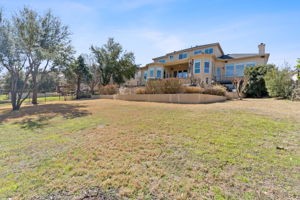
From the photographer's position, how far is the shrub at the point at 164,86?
38.6 ft

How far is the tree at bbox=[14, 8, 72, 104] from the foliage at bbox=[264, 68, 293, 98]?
19.6m

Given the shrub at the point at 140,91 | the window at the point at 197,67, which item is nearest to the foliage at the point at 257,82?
the window at the point at 197,67

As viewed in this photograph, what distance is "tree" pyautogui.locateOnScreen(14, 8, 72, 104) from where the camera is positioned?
11.3 metres

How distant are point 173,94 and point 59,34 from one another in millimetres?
12879

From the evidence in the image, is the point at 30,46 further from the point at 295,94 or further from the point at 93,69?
the point at 295,94

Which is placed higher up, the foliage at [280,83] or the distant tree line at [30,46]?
the distant tree line at [30,46]

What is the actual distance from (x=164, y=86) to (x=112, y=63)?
57.0 feet

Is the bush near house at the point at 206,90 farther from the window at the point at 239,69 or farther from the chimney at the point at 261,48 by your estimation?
the chimney at the point at 261,48

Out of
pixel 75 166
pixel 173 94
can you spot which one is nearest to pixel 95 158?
pixel 75 166

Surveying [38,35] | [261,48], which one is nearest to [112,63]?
[38,35]

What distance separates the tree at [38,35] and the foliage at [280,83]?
19578 mm

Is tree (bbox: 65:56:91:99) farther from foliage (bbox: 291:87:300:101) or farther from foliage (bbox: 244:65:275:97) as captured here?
foliage (bbox: 291:87:300:101)

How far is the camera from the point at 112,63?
2647 centimetres

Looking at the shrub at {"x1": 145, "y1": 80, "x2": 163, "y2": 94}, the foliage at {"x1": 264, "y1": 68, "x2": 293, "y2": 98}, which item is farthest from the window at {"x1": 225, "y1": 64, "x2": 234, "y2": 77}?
the shrub at {"x1": 145, "y1": 80, "x2": 163, "y2": 94}
